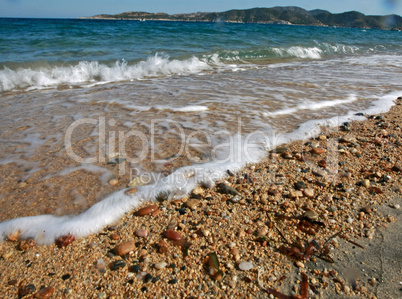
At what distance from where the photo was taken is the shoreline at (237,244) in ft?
4.44

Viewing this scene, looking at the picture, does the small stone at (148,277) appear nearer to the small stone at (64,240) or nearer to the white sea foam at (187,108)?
the small stone at (64,240)

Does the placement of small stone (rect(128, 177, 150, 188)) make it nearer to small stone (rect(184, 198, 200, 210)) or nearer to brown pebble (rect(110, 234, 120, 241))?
small stone (rect(184, 198, 200, 210))

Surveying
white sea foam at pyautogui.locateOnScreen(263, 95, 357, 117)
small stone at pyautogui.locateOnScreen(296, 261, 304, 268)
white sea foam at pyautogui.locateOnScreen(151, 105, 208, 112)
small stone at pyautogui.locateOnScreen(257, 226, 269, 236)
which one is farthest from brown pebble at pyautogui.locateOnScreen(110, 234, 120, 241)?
white sea foam at pyautogui.locateOnScreen(263, 95, 357, 117)

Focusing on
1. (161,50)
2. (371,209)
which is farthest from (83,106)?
(161,50)

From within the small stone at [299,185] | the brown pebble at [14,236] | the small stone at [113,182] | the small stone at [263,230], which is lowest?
the brown pebble at [14,236]

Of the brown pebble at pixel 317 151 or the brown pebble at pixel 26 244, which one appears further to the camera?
the brown pebble at pixel 317 151

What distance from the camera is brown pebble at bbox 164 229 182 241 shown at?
1.65m

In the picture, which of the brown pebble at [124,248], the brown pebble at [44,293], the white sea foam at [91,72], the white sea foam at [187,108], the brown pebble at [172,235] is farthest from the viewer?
the white sea foam at [91,72]

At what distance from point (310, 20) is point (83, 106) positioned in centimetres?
7828

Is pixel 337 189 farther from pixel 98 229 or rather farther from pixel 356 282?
pixel 98 229

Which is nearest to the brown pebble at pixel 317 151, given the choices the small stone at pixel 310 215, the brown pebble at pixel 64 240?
the small stone at pixel 310 215

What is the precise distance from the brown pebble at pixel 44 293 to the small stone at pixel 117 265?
28cm

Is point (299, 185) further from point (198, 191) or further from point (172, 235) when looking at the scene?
point (172, 235)

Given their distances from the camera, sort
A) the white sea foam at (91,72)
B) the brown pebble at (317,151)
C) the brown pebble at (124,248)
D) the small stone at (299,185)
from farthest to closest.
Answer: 1. the white sea foam at (91,72)
2. the brown pebble at (317,151)
3. the small stone at (299,185)
4. the brown pebble at (124,248)
